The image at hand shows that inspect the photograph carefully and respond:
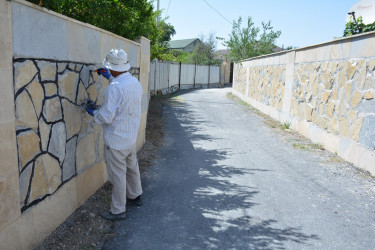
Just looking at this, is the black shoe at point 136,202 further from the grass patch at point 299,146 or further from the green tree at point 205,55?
the green tree at point 205,55

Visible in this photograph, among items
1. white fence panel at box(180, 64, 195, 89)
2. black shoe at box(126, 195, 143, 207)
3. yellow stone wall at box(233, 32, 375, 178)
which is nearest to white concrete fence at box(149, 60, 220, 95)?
white fence panel at box(180, 64, 195, 89)

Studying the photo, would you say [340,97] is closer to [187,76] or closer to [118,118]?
[118,118]

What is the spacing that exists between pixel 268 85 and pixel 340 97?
582 cm

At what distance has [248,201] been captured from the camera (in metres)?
4.28

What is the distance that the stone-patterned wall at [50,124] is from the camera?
8.65ft

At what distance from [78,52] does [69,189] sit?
1525 millimetres

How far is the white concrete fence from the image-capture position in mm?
15664

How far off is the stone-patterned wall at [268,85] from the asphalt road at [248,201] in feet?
12.8

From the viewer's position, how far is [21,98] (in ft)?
8.43

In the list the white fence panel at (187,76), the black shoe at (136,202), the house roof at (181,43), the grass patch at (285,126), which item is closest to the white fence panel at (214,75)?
the white fence panel at (187,76)

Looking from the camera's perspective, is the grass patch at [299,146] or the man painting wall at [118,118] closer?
the man painting wall at [118,118]

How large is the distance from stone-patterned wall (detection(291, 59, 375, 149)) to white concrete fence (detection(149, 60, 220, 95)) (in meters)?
7.43

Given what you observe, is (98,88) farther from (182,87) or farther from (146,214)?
(182,87)

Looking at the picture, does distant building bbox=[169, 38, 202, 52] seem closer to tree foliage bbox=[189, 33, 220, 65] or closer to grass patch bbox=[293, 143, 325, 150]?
tree foliage bbox=[189, 33, 220, 65]
